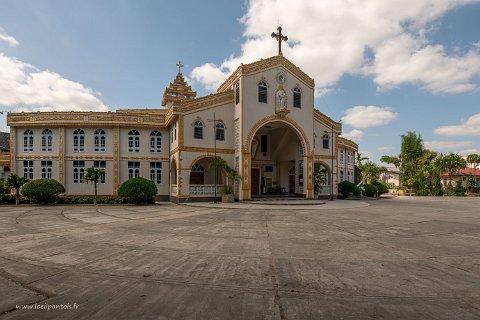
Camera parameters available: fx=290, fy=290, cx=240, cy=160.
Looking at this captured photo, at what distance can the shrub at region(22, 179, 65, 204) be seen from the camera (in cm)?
2288

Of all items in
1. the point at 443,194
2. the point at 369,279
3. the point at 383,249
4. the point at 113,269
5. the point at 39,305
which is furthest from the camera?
the point at 443,194

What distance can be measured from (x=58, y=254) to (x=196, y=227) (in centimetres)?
537

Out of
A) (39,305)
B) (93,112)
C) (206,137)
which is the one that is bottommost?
(39,305)

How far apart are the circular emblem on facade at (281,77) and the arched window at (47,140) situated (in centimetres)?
2241

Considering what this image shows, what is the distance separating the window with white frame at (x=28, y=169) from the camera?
27859mm

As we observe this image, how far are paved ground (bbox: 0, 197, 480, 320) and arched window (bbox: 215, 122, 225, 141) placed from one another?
51.5ft

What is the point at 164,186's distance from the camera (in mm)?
29078

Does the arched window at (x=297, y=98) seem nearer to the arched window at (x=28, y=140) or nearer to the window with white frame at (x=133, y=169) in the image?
the window with white frame at (x=133, y=169)

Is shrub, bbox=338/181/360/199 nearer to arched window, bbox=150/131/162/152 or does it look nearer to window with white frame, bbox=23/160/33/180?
arched window, bbox=150/131/162/152

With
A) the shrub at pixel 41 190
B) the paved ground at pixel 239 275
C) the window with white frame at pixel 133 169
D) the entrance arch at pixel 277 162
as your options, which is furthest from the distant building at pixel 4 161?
the entrance arch at pixel 277 162

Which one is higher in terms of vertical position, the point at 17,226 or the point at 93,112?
the point at 93,112

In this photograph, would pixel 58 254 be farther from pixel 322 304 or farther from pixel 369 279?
pixel 369 279

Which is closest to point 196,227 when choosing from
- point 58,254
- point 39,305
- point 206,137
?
point 58,254

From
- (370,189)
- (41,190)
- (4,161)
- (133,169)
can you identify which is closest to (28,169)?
(4,161)
